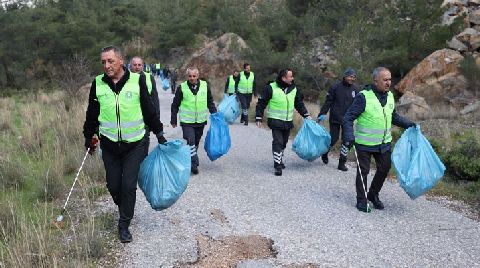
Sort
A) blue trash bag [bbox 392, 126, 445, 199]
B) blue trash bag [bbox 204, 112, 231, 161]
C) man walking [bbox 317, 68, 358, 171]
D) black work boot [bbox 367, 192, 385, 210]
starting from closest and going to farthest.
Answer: blue trash bag [bbox 392, 126, 445, 199], black work boot [bbox 367, 192, 385, 210], blue trash bag [bbox 204, 112, 231, 161], man walking [bbox 317, 68, 358, 171]

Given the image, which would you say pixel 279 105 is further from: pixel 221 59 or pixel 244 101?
pixel 221 59

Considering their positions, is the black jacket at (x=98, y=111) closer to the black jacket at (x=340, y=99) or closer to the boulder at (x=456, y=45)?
the black jacket at (x=340, y=99)

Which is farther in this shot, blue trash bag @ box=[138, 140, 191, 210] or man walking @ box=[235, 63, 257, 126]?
man walking @ box=[235, 63, 257, 126]

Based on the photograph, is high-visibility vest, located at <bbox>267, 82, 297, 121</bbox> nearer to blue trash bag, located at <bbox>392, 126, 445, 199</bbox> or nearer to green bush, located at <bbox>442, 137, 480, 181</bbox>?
blue trash bag, located at <bbox>392, 126, 445, 199</bbox>

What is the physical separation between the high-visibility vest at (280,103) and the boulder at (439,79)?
1294cm

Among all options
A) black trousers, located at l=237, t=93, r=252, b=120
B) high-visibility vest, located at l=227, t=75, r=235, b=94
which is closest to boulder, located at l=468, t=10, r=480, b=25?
high-visibility vest, located at l=227, t=75, r=235, b=94

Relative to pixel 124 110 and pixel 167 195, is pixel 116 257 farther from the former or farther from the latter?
pixel 124 110

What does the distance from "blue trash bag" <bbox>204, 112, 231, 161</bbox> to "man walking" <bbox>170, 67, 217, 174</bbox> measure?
21 centimetres

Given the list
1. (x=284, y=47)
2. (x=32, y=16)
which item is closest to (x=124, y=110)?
(x=284, y=47)

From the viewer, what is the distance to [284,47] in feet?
94.5

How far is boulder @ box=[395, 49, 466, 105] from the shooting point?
19500mm

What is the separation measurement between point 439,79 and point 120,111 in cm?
1764

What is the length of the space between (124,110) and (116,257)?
1.41 metres

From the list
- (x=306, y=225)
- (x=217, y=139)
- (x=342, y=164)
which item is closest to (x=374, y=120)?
(x=306, y=225)
